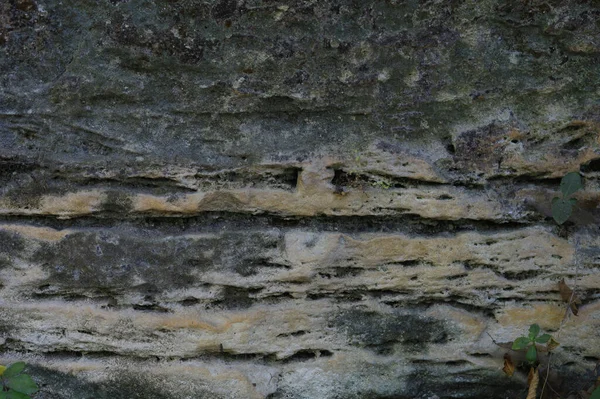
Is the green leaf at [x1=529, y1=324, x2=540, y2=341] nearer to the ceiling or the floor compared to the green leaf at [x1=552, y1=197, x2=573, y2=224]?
nearer to the floor

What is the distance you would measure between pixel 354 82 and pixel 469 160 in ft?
1.32

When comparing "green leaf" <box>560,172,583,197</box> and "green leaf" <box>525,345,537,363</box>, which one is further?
"green leaf" <box>525,345,537,363</box>

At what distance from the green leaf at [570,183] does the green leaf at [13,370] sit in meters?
1.61

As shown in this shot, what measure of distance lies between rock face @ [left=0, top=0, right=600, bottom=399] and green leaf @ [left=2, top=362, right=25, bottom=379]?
0.16 meters

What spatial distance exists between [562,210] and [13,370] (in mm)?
1614

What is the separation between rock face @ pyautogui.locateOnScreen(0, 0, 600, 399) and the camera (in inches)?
69.1

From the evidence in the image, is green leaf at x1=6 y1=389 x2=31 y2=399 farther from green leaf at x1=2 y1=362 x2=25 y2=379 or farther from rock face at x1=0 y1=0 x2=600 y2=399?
rock face at x1=0 y1=0 x2=600 y2=399

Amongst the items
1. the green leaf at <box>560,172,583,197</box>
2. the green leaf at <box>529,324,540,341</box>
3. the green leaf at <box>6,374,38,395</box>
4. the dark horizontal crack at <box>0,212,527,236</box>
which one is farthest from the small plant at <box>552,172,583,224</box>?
the green leaf at <box>6,374,38,395</box>

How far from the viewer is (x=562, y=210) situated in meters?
1.84

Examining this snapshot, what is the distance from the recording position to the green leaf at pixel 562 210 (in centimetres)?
184

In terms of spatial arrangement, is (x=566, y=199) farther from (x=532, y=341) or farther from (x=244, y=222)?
(x=244, y=222)

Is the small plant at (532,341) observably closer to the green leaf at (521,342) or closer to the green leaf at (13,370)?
the green leaf at (521,342)

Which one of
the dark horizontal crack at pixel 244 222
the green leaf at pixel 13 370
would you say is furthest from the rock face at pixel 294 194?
the green leaf at pixel 13 370

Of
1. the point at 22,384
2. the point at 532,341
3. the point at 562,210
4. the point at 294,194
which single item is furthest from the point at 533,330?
the point at 22,384
